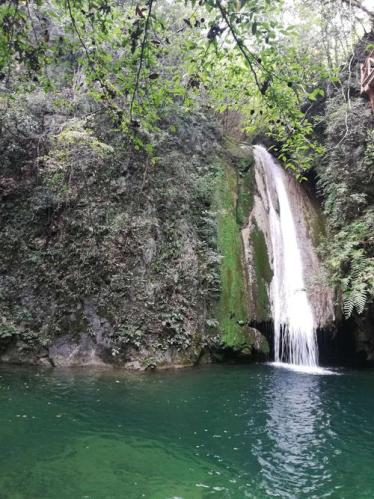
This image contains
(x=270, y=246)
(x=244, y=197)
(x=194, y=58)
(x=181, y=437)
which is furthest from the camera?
(x=244, y=197)

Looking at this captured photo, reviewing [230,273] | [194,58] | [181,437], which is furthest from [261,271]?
[194,58]

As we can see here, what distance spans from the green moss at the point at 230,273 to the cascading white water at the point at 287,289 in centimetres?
115

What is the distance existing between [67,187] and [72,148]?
3.66 ft

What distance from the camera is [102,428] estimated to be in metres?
5.71

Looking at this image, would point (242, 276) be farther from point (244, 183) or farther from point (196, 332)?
point (244, 183)

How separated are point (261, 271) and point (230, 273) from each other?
118 cm

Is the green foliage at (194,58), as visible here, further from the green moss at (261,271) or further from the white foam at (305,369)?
the green moss at (261,271)

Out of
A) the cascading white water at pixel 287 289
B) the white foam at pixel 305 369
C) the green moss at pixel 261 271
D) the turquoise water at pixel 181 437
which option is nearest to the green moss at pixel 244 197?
the green moss at pixel 261 271

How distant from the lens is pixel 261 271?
1215 cm

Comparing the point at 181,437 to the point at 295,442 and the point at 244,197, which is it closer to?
the point at 295,442

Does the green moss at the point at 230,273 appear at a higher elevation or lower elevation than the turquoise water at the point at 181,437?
higher

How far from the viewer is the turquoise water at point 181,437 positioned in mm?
4254

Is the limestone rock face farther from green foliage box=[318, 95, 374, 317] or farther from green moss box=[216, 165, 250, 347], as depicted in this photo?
green foliage box=[318, 95, 374, 317]

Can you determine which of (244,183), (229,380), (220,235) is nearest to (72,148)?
(220,235)
